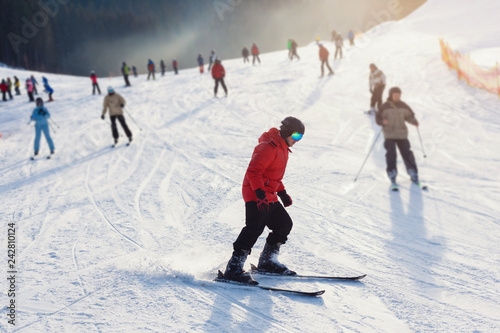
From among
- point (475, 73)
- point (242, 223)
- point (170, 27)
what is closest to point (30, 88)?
point (242, 223)

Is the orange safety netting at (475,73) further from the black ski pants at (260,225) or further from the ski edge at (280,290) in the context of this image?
the ski edge at (280,290)

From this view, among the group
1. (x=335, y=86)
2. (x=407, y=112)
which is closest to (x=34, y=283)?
(x=407, y=112)

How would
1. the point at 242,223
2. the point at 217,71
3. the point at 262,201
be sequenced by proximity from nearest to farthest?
the point at 262,201 < the point at 242,223 < the point at 217,71

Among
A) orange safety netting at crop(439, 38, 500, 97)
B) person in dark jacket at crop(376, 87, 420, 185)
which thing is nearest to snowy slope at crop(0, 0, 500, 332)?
orange safety netting at crop(439, 38, 500, 97)

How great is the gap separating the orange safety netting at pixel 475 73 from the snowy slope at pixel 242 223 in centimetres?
31

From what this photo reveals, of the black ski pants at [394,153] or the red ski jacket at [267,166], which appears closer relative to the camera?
the red ski jacket at [267,166]

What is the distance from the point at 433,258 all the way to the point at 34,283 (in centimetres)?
407

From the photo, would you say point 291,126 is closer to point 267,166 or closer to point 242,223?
point 267,166

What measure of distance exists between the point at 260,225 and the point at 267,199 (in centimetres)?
31

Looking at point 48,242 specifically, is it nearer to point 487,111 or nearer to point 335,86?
point 487,111

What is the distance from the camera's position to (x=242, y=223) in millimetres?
4961

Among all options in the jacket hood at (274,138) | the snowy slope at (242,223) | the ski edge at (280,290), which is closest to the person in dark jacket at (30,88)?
the snowy slope at (242,223)

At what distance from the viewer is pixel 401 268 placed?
3.89 meters

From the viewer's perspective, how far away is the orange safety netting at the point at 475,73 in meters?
10.6
